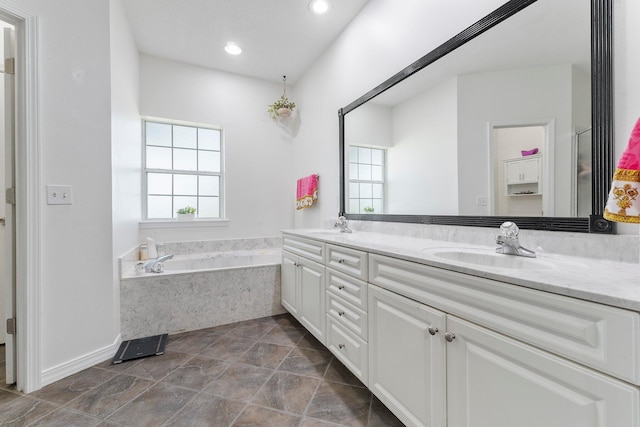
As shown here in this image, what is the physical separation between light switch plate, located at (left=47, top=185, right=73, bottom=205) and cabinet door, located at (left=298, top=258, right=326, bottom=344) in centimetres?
159

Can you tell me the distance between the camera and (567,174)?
1143mm

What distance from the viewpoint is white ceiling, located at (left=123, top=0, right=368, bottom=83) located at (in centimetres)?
237

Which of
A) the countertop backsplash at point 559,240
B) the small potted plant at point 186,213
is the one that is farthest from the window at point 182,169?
Result: the countertop backsplash at point 559,240

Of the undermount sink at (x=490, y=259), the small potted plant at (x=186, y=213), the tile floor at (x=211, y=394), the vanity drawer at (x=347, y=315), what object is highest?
the small potted plant at (x=186, y=213)

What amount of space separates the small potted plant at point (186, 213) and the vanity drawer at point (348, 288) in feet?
7.18

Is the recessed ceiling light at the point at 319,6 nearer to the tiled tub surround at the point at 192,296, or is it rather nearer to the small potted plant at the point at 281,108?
the small potted plant at the point at 281,108

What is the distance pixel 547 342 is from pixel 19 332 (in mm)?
2517

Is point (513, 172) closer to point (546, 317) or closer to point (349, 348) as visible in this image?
point (546, 317)

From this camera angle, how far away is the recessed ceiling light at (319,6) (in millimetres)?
2297

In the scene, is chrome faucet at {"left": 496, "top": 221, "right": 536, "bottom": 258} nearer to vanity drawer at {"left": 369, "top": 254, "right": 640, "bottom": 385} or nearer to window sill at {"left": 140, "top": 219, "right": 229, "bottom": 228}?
vanity drawer at {"left": 369, "top": 254, "right": 640, "bottom": 385}

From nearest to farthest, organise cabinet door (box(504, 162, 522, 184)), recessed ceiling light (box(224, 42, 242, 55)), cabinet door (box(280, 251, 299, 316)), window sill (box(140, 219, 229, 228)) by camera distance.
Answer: cabinet door (box(504, 162, 522, 184)) < cabinet door (box(280, 251, 299, 316)) < recessed ceiling light (box(224, 42, 242, 55)) < window sill (box(140, 219, 229, 228))

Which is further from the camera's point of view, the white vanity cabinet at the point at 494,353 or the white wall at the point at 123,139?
the white wall at the point at 123,139

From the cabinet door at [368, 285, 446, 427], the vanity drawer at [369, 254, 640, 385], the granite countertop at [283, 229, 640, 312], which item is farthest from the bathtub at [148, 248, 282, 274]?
the granite countertop at [283, 229, 640, 312]

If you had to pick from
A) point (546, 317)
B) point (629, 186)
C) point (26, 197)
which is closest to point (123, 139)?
point (26, 197)
